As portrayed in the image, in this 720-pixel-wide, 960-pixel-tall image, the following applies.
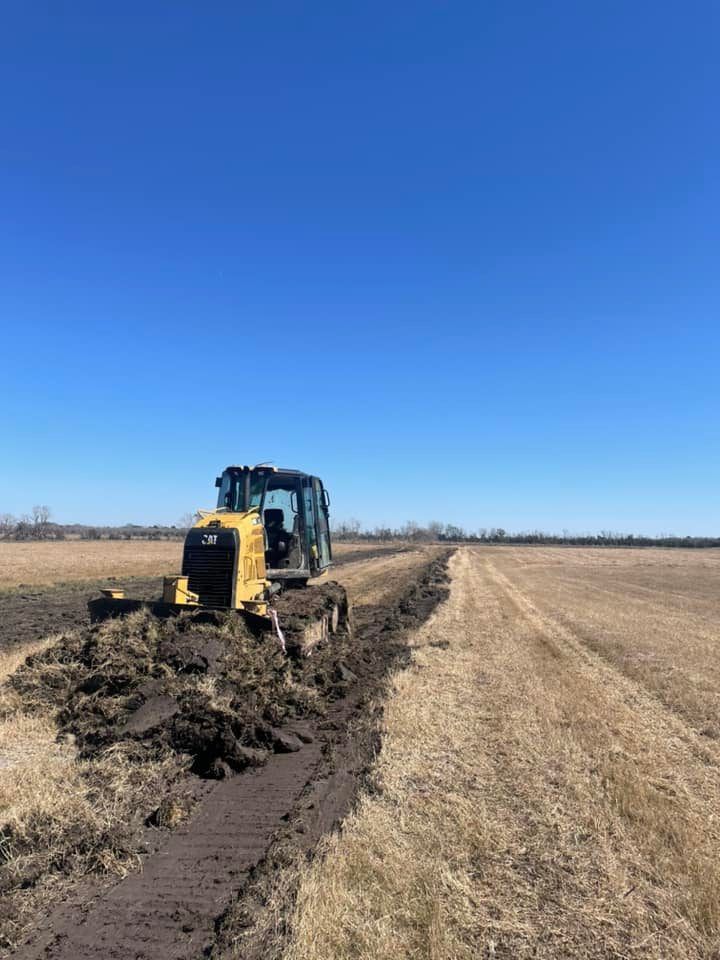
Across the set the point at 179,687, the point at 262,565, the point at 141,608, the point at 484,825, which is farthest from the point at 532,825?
the point at 262,565

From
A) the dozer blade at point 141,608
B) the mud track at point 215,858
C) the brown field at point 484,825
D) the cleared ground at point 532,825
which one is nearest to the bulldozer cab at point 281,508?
the dozer blade at point 141,608

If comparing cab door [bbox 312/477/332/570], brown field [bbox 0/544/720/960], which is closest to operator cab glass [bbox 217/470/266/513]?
cab door [bbox 312/477/332/570]

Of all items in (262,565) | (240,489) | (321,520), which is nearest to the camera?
(262,565)

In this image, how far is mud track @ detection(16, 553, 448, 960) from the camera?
3.79 m

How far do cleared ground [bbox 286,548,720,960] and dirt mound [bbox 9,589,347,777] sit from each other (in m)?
1.51

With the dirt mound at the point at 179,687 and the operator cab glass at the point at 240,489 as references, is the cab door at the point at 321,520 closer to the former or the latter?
the operator cab glass at the point at 240,489

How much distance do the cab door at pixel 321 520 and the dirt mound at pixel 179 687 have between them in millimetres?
4338

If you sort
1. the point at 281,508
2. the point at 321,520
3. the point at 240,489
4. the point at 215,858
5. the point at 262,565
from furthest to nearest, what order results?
the point at 321,520 < the point at 281,508 < the point at 240,489 < the point at 262,565 < the point at 215,858

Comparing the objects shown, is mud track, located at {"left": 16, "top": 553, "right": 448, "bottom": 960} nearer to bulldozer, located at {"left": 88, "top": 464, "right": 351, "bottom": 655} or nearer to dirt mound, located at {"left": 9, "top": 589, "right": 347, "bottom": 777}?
dirt mound, located at {"left": 9, "top": 589, "right": 347, "bottom": 777}

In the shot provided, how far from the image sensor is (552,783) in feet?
20.1

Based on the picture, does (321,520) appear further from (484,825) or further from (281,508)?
(484,825)

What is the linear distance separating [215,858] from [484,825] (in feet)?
7.08

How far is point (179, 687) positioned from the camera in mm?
7531

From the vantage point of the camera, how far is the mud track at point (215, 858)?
379cm
